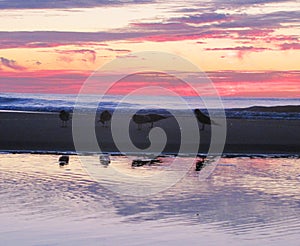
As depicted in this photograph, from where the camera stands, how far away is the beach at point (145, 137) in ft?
73.8

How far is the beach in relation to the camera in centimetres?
2248

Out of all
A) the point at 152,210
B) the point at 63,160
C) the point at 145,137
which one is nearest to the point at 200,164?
the point at 63,160

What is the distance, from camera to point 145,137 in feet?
83.3

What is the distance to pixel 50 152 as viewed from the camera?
21078mm

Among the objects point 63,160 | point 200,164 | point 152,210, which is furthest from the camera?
point 63,160

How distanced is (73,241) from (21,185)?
181 inches

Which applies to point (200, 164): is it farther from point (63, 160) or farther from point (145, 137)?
point (145, 137)

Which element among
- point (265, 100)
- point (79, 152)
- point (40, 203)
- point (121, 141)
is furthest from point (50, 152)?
point (265, 100)

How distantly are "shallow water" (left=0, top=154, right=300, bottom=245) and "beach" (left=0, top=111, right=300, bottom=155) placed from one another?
5.97 meters

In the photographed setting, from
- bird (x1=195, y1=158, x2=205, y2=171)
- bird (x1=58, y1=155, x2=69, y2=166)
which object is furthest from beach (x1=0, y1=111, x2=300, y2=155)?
bird (x1=58, y1=155, x2=69, y2=166)

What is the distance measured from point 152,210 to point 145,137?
13.7 m

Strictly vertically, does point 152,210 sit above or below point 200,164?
below

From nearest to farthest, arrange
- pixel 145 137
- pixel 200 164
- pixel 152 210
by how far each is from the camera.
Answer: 1. pixel 152 210
2. pixel 200 164
3. pixel 145 137

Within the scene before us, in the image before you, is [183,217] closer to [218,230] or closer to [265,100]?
[218,230]
